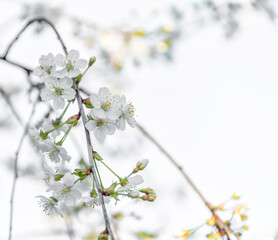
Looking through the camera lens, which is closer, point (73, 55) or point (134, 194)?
point (134, 194)

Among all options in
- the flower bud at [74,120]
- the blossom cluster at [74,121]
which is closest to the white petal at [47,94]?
the blossom cluster at [74,121]

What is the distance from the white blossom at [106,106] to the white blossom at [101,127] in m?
0.02

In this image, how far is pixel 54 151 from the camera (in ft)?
2.84

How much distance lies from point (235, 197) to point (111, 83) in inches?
85.0

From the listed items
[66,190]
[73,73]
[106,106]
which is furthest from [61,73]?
[66,190]

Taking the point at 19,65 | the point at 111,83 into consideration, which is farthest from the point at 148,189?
the point at 111,83

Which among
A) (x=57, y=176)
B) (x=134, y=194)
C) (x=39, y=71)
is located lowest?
(x=134, y=194)

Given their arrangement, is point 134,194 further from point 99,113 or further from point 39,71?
point 39,71

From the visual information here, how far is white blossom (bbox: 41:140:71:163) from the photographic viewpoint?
854mm

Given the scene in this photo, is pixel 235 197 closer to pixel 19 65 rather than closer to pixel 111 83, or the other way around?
pixel 19 65

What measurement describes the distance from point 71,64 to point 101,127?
0.17 m

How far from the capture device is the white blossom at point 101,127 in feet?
2.71

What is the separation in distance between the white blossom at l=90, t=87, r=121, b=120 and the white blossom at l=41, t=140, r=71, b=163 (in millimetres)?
137

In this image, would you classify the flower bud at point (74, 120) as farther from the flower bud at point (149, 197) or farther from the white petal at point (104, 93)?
the flower bud at point (149, 197)
